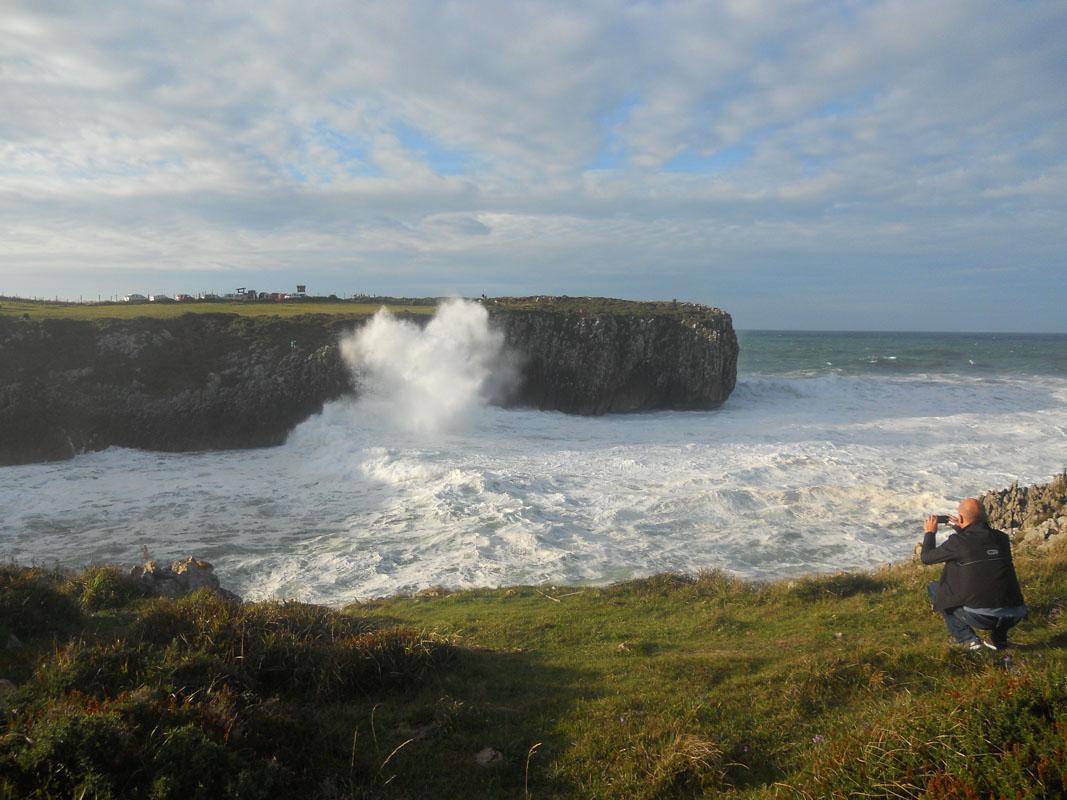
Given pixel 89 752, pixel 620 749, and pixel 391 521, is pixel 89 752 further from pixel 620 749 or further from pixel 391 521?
pixel 391 521

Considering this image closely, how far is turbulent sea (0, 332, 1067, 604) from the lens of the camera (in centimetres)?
1261

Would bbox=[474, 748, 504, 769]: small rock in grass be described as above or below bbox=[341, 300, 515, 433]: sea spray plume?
below

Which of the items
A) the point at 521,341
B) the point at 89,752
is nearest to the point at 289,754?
the point at 89,752

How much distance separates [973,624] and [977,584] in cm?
39

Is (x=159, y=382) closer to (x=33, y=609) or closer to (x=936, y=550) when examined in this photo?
(x=33, y=609)

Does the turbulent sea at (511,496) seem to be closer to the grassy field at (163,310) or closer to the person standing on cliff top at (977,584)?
the person standing on cliff top at (977,584)

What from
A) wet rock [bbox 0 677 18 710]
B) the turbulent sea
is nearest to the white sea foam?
the turbulent sea

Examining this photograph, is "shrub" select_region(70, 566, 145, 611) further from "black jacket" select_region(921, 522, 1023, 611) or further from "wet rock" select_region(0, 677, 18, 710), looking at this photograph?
"black jacket" select_region(921, 522, 1023, 611)

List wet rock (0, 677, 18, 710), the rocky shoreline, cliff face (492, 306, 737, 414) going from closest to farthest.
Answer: wet rock (0, 677, 18, 710)
the rocky shoreline
cliff face (492, 306, 737, 414)

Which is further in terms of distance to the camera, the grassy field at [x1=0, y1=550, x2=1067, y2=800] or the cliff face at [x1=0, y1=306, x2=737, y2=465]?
the cliff face at [x1=0, y1=306, x2=737, y2=465]

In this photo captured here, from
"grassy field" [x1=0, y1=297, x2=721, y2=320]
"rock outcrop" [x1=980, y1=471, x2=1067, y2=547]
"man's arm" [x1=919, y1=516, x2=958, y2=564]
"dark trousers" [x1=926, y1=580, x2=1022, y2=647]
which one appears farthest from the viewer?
"grassy field" [x1=0, y1=297, x2=721, y2=320]

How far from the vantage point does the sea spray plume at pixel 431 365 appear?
1136 inches

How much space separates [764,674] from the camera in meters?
5.93

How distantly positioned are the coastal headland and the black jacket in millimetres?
472
